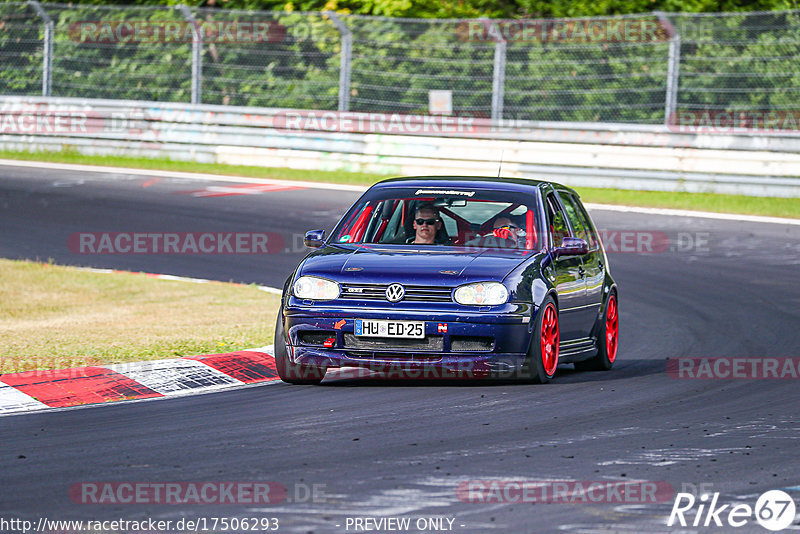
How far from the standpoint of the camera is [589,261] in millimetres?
10508

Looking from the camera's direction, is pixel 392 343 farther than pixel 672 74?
No

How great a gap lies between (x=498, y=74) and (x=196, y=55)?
5585 millimetres

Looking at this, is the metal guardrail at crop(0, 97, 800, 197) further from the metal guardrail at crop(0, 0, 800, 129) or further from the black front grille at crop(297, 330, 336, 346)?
the black front grille at crop(297, 330, 336, 346)

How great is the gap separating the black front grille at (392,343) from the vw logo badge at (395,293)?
0.25 metres

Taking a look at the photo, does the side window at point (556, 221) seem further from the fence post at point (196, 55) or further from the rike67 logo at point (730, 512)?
the fence post at point (196, 55)

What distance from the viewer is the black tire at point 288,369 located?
29.6ft

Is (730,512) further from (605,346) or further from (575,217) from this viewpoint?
(575,217)

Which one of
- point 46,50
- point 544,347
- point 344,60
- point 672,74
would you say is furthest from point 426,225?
point 46,50

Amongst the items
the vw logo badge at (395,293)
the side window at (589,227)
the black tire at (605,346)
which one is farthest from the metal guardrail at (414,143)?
the vw logo badge at (395,293)

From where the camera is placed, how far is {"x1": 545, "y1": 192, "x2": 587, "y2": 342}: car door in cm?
965

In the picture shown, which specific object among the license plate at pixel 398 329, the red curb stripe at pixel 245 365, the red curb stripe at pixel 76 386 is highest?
the license plate at pixel 398 329

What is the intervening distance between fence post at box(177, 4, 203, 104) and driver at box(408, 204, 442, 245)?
15628mm

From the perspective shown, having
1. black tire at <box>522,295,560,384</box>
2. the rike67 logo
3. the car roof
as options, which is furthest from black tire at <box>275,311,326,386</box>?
the rike67 logo

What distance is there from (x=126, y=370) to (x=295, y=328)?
1248mm
